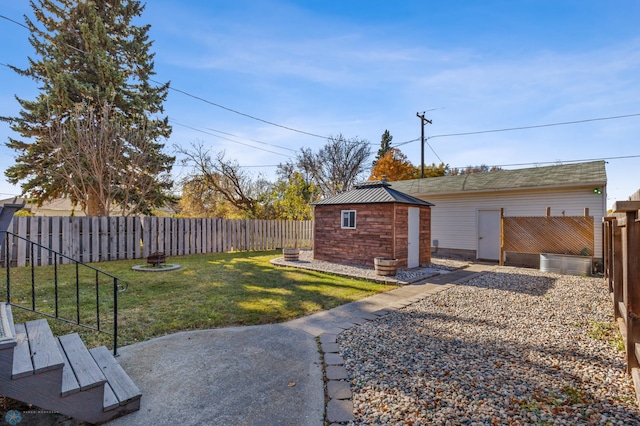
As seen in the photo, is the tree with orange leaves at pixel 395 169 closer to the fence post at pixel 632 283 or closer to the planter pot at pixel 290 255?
the planter pot at pixel 290 255

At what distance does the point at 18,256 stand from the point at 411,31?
528 inches

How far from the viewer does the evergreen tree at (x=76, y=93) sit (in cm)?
1387

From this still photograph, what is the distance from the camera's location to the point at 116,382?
260 cm

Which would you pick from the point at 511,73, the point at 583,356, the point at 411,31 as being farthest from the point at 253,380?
the point at 511,73

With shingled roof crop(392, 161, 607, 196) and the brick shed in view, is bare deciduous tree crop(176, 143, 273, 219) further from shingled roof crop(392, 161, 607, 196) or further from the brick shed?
shingled roof crop(392, 161, 607, 196)

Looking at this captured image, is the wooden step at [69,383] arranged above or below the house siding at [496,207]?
below

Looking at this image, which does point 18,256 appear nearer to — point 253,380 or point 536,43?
point 253,380

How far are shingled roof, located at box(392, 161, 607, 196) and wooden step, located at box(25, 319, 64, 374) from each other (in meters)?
12.6

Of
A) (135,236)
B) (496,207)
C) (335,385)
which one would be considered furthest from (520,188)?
(135,236)

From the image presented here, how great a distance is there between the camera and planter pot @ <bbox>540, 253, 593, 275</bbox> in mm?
9094

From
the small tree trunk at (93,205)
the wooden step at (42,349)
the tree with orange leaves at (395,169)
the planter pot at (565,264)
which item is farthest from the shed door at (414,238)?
the tree with orange leaves at (395,169)

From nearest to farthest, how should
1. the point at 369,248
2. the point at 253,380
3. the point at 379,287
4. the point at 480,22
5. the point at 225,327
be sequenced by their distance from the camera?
the point at 253,380 → the point at 225,327 → the point at 379,287 → the point at 480,22 → the point at 369,248

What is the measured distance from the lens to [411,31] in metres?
9.09

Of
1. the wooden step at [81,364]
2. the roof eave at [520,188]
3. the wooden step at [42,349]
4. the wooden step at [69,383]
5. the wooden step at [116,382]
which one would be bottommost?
the wooden step at [116,382]
